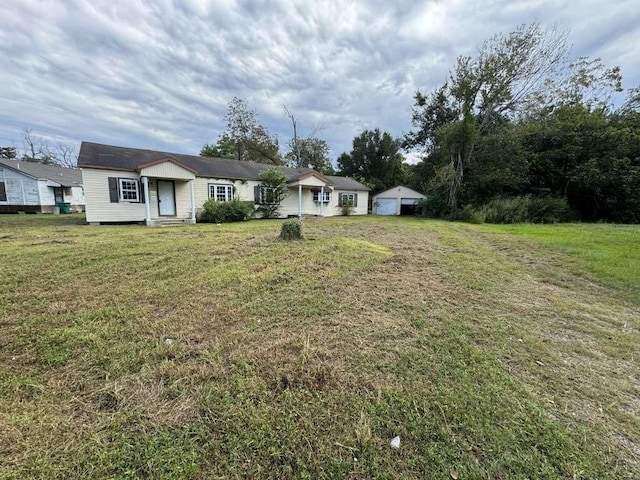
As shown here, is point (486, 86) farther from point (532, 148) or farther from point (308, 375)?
point (308, 375)

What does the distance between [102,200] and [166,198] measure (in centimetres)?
260

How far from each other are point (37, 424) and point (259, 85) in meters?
23.1

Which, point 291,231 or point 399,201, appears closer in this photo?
point 291,231

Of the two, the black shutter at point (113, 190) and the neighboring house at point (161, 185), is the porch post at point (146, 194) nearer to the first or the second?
the neighboring house at point (161, 185)

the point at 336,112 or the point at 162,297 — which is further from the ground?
the point at 336,112

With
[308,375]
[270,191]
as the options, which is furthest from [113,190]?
[308,375]

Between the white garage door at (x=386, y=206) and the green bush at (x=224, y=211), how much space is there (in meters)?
14.0

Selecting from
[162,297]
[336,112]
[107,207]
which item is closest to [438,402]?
[162,297]

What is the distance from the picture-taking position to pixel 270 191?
56.8ft

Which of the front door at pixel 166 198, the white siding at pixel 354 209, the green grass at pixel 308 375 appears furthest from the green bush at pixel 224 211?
the green grass at pixel 308 375

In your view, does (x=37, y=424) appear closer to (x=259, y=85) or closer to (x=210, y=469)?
(x=210, y=469)

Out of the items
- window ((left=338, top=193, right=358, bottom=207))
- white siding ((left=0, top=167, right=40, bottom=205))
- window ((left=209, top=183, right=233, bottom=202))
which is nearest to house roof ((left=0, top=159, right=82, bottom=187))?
white siding ((left=0, top=167, right=40, bottom=205))

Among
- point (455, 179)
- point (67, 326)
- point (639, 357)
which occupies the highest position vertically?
point (455, 179)

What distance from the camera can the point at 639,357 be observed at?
9.31 feet
